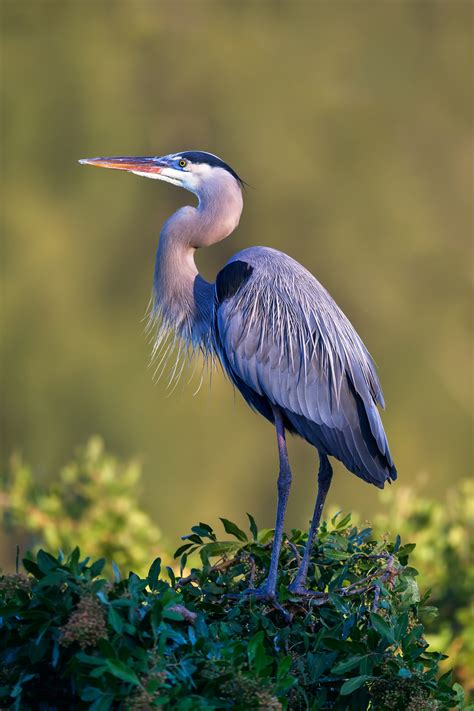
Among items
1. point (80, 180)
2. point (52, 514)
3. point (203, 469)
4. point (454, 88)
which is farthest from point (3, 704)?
point (454, 88)

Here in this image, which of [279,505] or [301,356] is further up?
[301,356]

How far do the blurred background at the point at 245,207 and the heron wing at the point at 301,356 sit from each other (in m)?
6.74

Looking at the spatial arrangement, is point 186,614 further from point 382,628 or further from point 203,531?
point 203,531

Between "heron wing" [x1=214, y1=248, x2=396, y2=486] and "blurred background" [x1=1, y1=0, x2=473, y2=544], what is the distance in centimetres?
674

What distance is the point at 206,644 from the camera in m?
2.25

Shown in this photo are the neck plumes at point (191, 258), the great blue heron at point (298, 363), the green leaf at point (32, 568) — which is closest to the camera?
the green leaf at point (32, 568)

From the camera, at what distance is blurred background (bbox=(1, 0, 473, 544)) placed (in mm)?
12484

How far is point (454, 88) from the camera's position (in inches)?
634

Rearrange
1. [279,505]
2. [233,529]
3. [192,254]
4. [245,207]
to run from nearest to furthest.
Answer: [233,529], [279,505], [192,254], [245,207]

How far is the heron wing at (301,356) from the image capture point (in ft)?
11.8

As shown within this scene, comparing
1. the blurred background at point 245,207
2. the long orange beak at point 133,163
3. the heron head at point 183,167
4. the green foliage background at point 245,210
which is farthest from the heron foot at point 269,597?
the green foliage background at point 245,210

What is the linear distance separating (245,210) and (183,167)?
9.47 m

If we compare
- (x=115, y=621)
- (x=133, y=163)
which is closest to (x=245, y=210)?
(x=133, y=163)

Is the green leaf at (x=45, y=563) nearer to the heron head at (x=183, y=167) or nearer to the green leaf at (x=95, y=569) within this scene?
the green leaf at (x=95, y=569)
